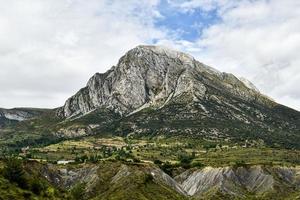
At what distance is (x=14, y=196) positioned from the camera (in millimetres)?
196000
